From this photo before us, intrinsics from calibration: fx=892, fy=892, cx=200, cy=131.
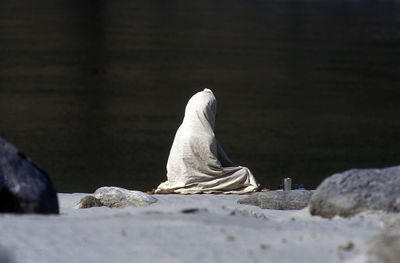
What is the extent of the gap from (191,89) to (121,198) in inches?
791

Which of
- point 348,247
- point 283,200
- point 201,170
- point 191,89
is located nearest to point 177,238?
point 348,247

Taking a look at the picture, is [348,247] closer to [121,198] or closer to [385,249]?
[385,249]

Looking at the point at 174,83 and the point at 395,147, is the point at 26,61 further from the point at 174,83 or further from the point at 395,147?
the point at 395,147

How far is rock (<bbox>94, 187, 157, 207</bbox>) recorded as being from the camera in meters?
10.2

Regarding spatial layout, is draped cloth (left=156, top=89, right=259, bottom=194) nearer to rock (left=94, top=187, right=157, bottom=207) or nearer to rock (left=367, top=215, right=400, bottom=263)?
rock (left=94, top=187, right=157, bottom=207)

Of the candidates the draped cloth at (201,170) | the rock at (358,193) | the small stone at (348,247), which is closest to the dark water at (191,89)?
the draped cloth at (201,170)

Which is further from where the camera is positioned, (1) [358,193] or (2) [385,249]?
(1) [358,193]

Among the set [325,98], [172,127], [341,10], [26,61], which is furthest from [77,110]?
[341,10]

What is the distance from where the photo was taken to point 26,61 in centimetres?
3475

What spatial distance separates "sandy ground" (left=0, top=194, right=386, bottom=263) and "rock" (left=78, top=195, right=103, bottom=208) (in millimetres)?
4017

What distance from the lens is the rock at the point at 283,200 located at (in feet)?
31.7

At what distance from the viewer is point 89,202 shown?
403 inches

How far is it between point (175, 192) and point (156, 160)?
6583mm

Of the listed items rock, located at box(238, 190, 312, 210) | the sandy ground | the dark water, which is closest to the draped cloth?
rock, located at box(238, 190, 312, 210)
